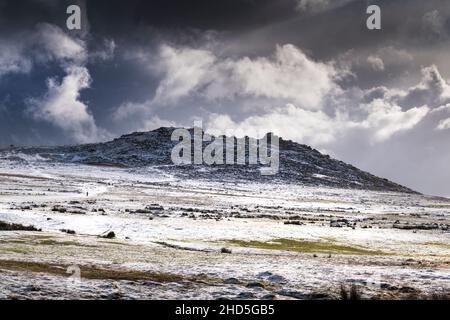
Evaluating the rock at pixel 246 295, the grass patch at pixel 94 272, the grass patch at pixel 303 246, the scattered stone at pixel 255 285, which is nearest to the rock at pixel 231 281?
the scattered stone at pixel 255 285

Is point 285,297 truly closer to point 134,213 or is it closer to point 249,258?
point 249,258

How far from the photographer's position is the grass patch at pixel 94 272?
65.6 feet

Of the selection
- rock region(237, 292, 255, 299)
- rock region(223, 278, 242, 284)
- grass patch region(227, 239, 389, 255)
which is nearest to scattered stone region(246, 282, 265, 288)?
rock region(223, 278, 242, 284)

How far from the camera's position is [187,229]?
49.1 metres

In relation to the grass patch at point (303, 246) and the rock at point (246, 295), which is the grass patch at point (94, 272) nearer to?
the rock at point (246, 295)

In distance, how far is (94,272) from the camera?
21.0 m

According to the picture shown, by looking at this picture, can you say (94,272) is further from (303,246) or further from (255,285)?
(303,246)

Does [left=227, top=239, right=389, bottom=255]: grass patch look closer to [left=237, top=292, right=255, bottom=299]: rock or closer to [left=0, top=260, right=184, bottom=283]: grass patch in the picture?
[left=0, top=260, right=184, bottom=283]: grass patch

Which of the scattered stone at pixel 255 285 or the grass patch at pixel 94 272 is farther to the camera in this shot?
the grass patch at pixel 94 272

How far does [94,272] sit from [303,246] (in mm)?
25274

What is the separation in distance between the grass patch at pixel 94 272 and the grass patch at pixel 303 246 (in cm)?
1912

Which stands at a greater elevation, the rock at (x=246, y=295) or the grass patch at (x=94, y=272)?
the grass patch at (x=94, y=272)
